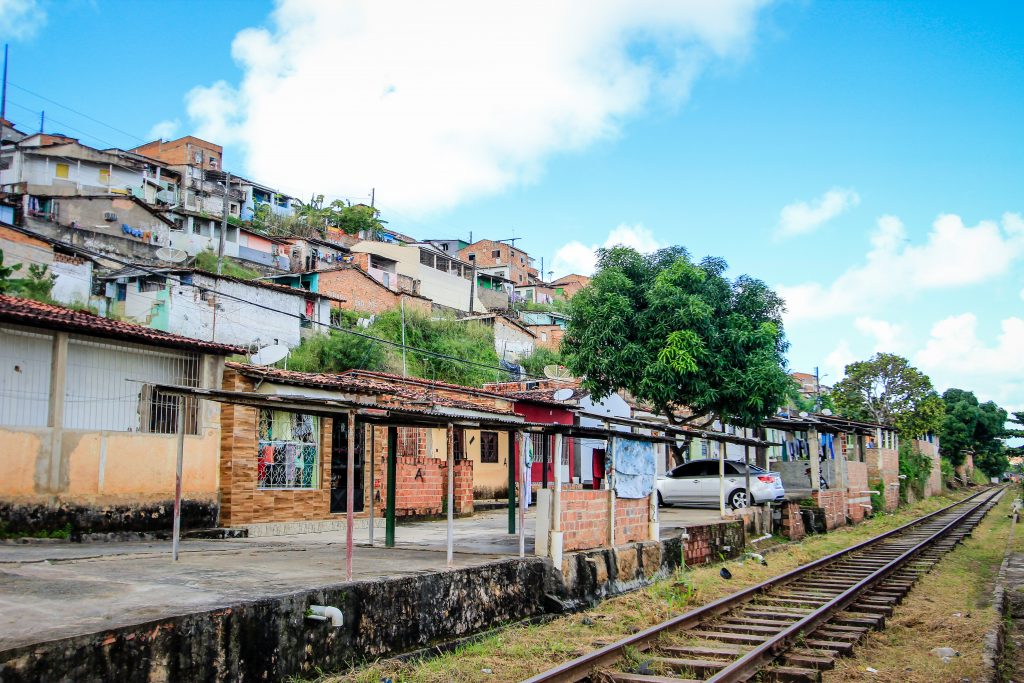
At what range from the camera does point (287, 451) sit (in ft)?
51.2

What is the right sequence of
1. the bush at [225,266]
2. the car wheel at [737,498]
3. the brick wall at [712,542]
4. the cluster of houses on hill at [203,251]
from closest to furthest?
the brick wall at [712,542] → the car wheel at [737,498] → the cluster of houses on hill at [203,251] → the bush at [225,266]

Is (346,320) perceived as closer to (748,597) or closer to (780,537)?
(780,537)

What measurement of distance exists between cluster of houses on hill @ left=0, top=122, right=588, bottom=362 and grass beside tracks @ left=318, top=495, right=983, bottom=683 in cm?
1744

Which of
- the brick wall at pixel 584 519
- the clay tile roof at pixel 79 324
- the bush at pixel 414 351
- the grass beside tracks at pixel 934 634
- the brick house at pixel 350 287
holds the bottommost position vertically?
the grass beside tracks at pixel 934 634

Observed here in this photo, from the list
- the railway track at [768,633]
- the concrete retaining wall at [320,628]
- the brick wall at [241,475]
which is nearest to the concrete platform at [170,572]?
the concrete retaining wall at [320,628]

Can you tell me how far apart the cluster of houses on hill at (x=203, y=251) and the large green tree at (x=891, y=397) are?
17.2 m

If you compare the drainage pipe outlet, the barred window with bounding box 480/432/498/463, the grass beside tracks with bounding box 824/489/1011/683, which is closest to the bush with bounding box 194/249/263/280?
the barred window with bounding box 480/432/498/463

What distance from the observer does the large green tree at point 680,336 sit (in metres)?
21.4

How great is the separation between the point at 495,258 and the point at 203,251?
31.0m

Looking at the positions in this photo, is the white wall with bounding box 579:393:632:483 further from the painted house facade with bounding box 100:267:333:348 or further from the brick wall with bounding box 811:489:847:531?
the painted house facade with bounding box 100:267:333:348

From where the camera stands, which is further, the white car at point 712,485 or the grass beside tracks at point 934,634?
the white car at point 712,485

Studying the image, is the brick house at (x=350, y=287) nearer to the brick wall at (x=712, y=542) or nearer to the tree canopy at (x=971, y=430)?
the brick wall at (x=712, y=542)

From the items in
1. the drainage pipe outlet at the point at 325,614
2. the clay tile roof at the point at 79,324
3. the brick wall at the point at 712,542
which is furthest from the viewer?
the brick wall at the point at 712,542

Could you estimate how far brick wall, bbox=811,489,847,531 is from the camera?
21.5 m
